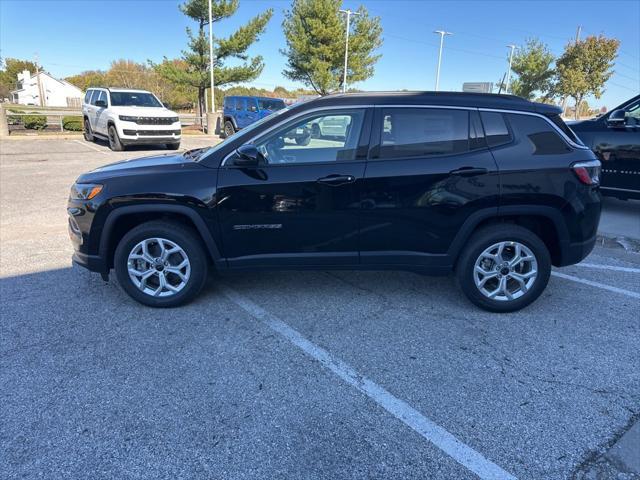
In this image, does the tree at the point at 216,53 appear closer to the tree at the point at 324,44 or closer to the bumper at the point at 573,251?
the tree at the point at 324,44

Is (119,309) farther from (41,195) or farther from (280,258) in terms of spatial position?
(41,195)

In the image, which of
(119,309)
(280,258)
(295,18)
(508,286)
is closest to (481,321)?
(508,286)

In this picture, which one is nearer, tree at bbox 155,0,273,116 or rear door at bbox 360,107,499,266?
rear door at bbox 360,107,499,266

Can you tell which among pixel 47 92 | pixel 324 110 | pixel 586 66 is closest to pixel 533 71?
pixel 586 66

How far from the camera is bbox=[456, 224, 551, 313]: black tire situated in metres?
3.71

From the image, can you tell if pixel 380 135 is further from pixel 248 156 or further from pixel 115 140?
pixel 115 140

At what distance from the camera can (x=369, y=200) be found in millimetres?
3637

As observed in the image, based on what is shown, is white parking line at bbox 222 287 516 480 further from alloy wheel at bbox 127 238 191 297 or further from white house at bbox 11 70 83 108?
white house at bbox 11 70 83 108

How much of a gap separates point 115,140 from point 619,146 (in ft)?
45.7

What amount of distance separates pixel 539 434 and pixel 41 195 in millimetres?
8837

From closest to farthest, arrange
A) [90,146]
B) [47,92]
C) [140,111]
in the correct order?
[140,111], [90,146], [47,92]

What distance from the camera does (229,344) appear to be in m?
3.33

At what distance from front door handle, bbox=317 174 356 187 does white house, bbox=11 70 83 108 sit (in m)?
87.4

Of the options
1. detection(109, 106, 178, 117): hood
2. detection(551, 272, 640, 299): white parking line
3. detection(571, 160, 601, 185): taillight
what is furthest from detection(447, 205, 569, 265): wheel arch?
detection(109, 106, 178, 117): hood
